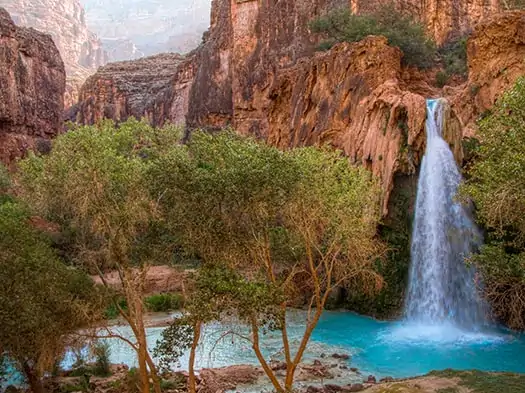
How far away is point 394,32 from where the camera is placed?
39.7 m

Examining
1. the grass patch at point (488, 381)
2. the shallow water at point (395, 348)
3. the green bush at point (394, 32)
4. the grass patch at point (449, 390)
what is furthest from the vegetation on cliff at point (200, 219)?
the green bush at point (394, 32)

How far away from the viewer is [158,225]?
11.9 meters

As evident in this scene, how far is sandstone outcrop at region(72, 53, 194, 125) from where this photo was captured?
7831 centimetres

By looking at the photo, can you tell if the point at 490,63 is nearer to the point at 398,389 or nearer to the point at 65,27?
the point at 398,389

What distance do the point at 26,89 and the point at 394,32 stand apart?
3796cm

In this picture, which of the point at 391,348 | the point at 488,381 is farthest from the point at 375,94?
the point at 488,381

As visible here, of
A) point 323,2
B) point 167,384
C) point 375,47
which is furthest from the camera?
point 323,2

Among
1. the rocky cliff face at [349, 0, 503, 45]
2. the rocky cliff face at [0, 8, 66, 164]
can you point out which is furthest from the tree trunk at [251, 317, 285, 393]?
the rocky cliff face at [0, 8, 66, 164]

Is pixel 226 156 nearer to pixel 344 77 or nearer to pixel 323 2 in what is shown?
pixel 344 77

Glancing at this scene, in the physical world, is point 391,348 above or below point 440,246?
below

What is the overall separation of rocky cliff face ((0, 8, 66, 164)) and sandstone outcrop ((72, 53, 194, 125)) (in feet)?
69.8

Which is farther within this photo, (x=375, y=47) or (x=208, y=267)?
(x=375, y=47)

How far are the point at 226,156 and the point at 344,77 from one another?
79.8ft

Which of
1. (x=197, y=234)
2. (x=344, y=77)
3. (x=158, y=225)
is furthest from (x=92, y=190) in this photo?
(x=344, y=77)
